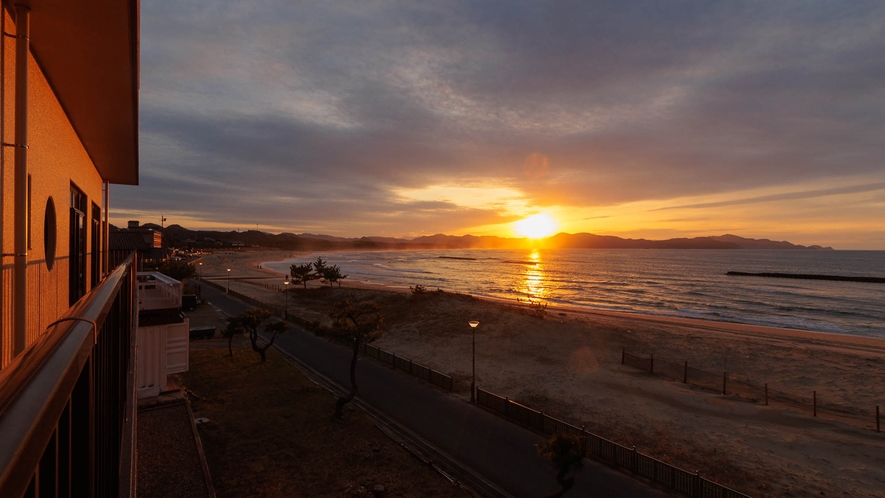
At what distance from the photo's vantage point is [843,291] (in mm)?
75250

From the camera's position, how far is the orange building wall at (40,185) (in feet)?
11.9

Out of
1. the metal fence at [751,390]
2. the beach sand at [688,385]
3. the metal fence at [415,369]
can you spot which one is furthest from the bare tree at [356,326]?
the metal fence at [751,390]

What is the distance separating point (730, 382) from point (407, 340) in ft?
66.0

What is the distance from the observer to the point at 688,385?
2422cm

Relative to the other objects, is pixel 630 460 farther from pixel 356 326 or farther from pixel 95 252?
pixel 95 252

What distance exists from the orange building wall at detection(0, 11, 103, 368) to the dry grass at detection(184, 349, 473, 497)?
915 centimetres

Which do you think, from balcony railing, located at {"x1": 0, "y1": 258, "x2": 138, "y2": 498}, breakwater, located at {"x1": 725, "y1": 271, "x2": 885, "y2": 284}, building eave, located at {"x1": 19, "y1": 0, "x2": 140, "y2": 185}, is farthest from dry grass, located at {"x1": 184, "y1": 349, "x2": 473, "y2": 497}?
breakwater, located at {"x1": 725, "y1": 271, "x2": 885, "y2": 284}

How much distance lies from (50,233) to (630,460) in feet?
49.3

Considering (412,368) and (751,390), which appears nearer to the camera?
(412,368)

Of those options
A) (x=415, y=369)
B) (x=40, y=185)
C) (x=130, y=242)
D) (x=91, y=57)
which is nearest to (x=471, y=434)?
(x=415, y=369)

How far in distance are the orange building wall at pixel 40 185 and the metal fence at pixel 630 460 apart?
12.2 meters

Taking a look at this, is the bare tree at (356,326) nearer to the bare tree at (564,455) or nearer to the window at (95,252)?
the bare tree at (564,455)

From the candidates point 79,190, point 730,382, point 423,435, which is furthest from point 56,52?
point 730,382

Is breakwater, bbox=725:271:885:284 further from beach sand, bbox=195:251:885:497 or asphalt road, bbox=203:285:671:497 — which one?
asphalt road, bbox=203:285:671:497
